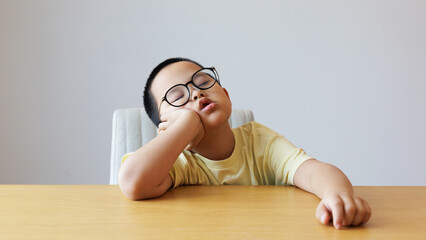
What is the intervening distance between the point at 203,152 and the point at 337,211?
54 cm

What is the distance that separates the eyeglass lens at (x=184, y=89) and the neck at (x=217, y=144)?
0.11m

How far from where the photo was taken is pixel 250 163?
1.07 meters

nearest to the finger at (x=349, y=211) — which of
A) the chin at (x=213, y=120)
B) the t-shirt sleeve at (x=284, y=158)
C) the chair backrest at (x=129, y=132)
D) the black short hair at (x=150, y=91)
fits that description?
the t-shirt sleeve at (x=284, y=158)

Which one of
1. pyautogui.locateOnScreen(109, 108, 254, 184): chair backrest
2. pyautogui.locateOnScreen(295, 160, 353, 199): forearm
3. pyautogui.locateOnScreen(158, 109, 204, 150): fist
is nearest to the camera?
pyautogui.locateOnScreen(295, 160, 353, 199): forearm

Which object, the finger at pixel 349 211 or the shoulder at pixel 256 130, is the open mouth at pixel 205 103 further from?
the finger at pixel 349 211

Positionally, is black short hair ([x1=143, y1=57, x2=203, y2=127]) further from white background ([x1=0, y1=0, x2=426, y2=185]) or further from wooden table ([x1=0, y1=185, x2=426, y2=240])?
white background ([x1=0, y1=0, x2=426, y2=185])

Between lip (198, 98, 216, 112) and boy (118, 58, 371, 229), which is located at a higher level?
lip (198, 98, 216, 112)

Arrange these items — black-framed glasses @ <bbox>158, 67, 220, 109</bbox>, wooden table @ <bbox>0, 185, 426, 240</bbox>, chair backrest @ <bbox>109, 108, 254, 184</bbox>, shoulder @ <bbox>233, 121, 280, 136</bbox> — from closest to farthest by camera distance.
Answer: wooden table @ <bbox>0, 185, 426, 240</bbox> < black-framed glasses @ <bbox>158, 67, 220, 109</bbox> < shoulder @ <bbox>233, 121, 280, 136</bbox> < chair backrest @ <bbox>109, 108, 254, 184</bbox>

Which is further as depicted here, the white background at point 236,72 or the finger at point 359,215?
the white background at point 236,72

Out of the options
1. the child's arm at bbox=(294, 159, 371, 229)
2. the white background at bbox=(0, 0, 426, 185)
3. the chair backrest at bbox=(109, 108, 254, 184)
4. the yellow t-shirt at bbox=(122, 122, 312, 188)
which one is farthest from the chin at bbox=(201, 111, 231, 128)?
the white background at bbox=(0, 0, 426, 185)

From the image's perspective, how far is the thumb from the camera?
1.86 feet

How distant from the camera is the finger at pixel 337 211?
0.56m

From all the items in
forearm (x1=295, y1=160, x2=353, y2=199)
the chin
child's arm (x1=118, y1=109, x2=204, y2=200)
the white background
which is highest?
the white background

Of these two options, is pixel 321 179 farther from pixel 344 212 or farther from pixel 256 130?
pixel 256 130
